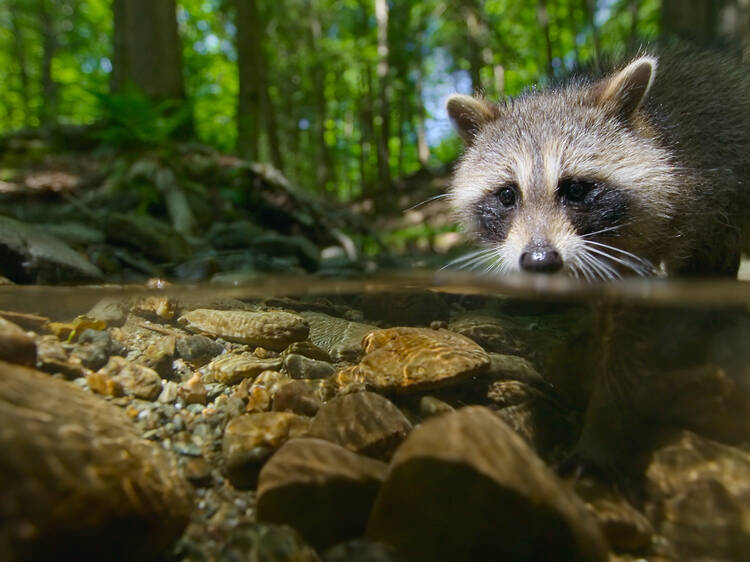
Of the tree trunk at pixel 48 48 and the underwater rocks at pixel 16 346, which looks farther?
the tree trunk at pixel 48 48

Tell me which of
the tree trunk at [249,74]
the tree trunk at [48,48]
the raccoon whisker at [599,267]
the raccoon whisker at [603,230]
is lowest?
the raccoon whisker at [599,267]

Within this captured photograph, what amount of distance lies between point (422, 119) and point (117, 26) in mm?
12695

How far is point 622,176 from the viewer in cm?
433

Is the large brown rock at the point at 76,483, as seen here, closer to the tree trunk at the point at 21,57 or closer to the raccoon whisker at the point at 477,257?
the raccoon whisker at the point at 477,257

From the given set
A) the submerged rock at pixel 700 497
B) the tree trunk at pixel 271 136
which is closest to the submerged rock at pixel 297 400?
the submerged rock at pixel 700 497

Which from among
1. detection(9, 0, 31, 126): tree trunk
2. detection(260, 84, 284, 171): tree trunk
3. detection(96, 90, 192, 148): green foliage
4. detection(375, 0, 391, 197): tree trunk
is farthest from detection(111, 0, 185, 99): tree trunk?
detection(9, 0, 31, 126): tree trunk

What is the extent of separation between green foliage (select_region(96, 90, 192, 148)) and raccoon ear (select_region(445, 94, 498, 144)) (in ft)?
20.3

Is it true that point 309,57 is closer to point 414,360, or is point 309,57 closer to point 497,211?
point 497,211

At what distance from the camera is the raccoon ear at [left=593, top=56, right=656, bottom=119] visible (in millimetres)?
4332

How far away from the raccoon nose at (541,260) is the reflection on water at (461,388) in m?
0.38

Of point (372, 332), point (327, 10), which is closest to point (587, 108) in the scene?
point (372, 332)

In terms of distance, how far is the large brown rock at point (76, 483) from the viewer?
5.66 feet

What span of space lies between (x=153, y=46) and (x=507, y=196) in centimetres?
1021

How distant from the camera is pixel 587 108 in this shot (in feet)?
15.0
